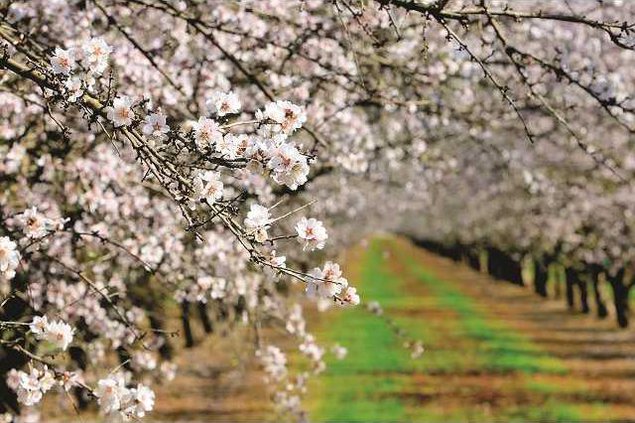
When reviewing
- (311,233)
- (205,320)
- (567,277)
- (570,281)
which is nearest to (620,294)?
(567,277)

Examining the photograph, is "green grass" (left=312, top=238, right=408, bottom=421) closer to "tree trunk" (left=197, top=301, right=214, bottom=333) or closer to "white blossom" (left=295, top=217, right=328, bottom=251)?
"tree trunk" (left=197, top=301, right=214, bottom=333)

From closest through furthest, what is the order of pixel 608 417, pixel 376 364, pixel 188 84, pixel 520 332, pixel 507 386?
pixel 188 84 → pixel 608 417 → pixel 507 386 → pixel 376 364 → pixel 520 332

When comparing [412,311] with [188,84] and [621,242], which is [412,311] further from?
[188,84]

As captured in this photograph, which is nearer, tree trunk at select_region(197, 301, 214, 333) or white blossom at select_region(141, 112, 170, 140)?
white blossom at select_region(141, 112, 170, 140)

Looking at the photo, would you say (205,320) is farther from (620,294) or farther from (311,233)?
(311,233)

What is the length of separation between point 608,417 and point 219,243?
10484 millimetres

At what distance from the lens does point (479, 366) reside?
2392cm

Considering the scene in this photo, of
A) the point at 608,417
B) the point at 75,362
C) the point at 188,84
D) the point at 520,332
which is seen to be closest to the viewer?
the point at 188,84

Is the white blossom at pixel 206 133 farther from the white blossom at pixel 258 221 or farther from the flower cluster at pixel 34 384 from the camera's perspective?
the flower cluster at pixel 34 384

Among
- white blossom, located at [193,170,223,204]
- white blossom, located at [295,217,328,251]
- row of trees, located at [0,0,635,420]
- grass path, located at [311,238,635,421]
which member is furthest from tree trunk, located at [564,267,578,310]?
white blossom, located at [193,170,223,204]

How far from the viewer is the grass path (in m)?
19.0

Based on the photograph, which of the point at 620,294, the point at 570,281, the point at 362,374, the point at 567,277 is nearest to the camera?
the point at 362,374

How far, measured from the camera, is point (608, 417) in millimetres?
17859

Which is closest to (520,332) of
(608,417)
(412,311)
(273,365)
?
(412,311)
